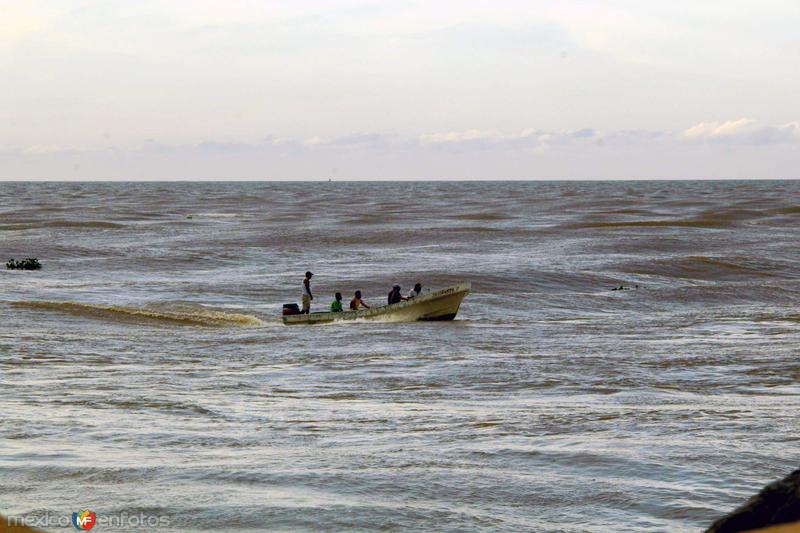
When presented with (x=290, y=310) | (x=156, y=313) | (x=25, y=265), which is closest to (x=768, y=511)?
(x=290, y=310)

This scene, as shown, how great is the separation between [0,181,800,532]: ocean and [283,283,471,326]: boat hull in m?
0.42

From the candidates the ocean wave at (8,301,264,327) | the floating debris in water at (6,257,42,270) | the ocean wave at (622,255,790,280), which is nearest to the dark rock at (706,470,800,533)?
the ocean wave at (8,301,264,327)

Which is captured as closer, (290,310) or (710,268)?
(290,310)

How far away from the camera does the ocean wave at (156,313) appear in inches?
1315

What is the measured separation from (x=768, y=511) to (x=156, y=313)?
32.0 metres

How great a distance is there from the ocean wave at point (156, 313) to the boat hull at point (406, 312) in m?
2.74

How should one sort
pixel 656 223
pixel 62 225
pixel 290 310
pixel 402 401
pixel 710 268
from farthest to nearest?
pixel 62 225
pixel 656 223
pixel 710 268
pixel 290 310
pixel 402 401

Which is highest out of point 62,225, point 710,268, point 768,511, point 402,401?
point 62,225

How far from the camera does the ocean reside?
11695 millimetres

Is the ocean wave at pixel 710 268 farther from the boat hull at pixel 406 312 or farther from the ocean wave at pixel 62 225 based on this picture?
the ocean wave at pixel 62 225

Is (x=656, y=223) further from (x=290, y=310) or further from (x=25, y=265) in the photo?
(x=290, y=310)

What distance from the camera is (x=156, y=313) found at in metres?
34.7

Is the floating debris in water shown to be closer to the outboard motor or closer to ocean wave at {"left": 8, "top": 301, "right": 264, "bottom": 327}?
ocean wave at {"left": 8, "top": 301, "right": 264, "bottom": 327}

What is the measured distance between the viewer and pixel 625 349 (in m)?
25.4
